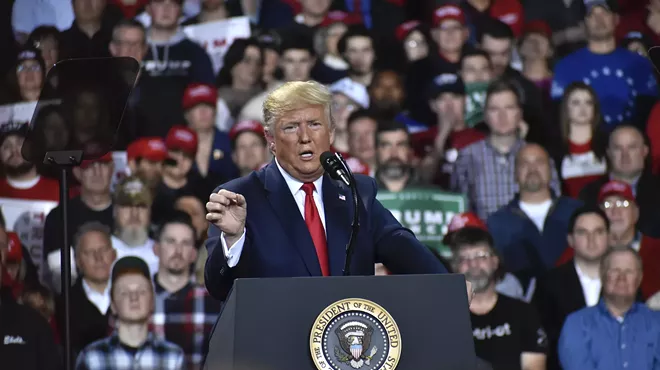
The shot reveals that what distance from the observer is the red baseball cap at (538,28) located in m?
5.85

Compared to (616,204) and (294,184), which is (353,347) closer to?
(294,184)

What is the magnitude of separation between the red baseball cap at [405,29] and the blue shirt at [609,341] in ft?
5.99

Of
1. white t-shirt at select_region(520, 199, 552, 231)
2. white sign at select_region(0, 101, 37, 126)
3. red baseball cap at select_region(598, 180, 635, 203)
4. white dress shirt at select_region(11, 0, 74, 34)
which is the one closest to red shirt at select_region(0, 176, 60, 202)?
white sign at select_region(0, 101, 37, 126)

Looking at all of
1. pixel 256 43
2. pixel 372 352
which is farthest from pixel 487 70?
pixel 372 352

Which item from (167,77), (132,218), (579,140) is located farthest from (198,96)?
(579,140)

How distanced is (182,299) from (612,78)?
271 cm

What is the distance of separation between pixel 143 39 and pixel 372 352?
12.9 ft

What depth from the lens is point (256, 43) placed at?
566cm

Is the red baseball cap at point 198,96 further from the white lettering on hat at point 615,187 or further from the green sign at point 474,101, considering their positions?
the white lettering on hat at point 615,187

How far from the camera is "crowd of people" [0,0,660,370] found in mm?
5102

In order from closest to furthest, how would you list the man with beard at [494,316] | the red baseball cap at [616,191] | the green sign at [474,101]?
the man with beard at [494,316] → the red baseball cap at [616,191] → the green sign at [474,101]

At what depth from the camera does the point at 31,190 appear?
534 cm

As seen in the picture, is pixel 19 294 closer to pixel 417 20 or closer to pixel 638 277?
pixel 417 20

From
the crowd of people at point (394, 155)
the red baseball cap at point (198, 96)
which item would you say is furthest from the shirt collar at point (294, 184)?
the red baseball cap at point (198, 96)
